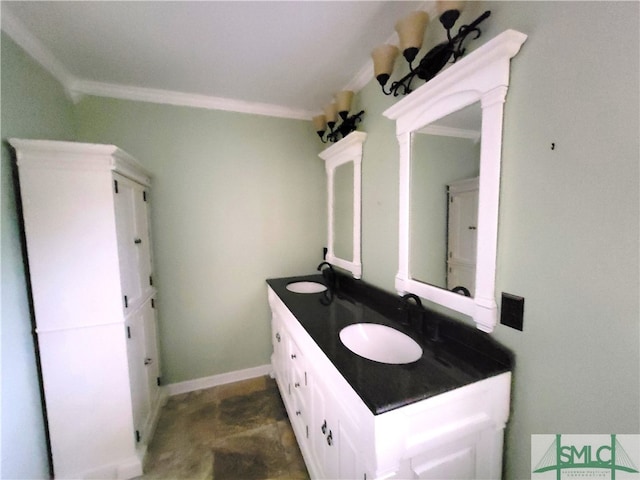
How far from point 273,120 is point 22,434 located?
2436 mm

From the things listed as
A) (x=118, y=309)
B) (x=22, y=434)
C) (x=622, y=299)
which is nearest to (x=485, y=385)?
(x=622, y=299)

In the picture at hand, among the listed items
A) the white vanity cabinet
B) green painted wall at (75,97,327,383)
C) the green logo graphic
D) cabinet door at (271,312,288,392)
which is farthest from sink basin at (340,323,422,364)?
green painted wall at (75,97,327,383)

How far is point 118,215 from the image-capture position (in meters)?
1.30

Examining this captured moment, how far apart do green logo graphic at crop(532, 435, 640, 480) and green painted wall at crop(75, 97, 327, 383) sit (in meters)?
1.86

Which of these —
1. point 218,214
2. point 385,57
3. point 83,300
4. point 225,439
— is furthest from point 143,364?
point 385,57

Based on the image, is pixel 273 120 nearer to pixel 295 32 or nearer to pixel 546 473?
pixel 295 32

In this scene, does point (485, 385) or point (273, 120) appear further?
point (273, 120)

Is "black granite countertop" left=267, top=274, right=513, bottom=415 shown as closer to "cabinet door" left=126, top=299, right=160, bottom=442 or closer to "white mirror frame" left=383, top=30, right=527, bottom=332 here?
"white mirror frame" left=383, top=30, right=527, bottom=332

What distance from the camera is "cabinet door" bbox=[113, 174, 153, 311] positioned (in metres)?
1.32

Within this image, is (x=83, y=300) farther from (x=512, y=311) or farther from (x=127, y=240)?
(x=512, y=311)

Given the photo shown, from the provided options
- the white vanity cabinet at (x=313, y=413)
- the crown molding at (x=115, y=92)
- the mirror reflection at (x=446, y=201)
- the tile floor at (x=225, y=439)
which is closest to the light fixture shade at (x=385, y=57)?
the mirror reflection at (x=446, y=201)

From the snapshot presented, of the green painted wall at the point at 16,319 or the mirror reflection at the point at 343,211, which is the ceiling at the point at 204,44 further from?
the mirror reflection at the point at 343,211

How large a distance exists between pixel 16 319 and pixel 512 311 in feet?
6.99

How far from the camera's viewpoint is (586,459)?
697 mm
